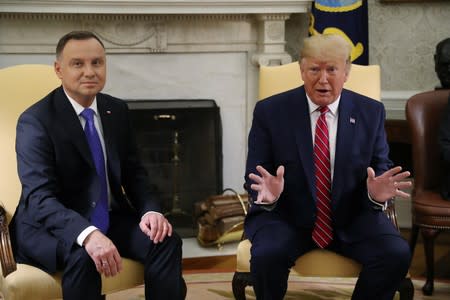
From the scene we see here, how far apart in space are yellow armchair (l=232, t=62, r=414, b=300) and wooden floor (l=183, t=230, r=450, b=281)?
1.08m

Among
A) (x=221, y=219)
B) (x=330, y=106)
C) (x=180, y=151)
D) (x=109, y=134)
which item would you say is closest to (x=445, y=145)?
(x=330, y=106)

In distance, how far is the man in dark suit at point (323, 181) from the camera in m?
2.55

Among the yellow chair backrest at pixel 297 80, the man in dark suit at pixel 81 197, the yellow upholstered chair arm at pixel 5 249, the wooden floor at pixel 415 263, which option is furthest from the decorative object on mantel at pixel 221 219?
the yellow upholstered chair arm at pixel 5 249

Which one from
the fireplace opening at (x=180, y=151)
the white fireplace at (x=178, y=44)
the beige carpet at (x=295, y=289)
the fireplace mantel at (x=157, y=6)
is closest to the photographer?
the beige carpet at (x=295, y=289)

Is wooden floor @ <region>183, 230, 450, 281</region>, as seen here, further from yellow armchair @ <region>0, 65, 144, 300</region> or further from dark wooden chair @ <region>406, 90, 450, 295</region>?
yellow armchair @ <region>0, 65, 144, 300</region>

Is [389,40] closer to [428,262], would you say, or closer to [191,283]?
[428,262]

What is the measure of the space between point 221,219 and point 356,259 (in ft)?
5.22

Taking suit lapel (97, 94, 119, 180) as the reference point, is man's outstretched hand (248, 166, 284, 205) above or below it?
below

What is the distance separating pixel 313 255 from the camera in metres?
2.62

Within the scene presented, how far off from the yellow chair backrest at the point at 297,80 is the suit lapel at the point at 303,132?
0.38 m

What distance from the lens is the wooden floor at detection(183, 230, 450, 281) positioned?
3.78 m

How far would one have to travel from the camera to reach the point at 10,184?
2.76 meters

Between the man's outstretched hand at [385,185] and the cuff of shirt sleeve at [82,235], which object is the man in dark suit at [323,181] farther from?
the cuff of shirt sleeve at [82,235]

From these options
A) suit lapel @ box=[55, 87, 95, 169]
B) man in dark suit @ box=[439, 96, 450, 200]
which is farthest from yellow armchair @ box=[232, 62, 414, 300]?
suit lapel @ box=[55, 87, 95, 169]
